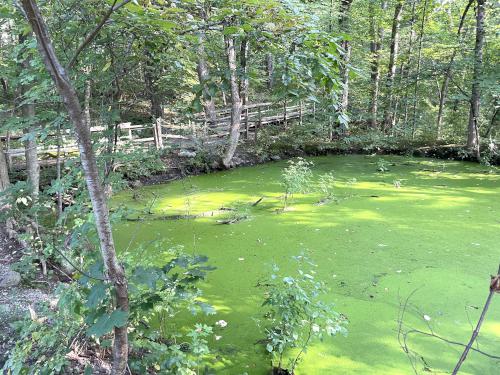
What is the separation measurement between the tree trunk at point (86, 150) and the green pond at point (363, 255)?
41 cm

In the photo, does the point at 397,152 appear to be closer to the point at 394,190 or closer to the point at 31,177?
the point at 394,190

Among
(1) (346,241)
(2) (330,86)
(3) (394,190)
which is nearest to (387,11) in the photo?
(3) (394,190)

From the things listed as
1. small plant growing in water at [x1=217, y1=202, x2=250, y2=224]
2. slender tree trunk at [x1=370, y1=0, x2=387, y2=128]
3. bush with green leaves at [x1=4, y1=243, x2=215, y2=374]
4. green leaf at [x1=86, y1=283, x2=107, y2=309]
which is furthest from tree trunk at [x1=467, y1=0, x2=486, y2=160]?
green leaf at [x1=86, y1=283, x2=107, y2=309]

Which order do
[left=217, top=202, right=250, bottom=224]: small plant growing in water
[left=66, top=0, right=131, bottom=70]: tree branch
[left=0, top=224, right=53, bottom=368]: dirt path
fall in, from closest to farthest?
1. [left=66, top=0, right=131, bottom=70]: tree branch
2. [left=0, top=224, right=53, bottom=368]: dirt path
3. [left=217, top=202, right=250, bottom=224]: small plant growing in water

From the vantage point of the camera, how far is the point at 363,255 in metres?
3.65

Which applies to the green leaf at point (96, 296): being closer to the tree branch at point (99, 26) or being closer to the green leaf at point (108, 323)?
the green leaf at point (108, 323)

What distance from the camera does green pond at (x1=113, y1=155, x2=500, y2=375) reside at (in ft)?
7.59

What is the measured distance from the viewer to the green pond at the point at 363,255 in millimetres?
2312

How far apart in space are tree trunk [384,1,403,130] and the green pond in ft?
10.6

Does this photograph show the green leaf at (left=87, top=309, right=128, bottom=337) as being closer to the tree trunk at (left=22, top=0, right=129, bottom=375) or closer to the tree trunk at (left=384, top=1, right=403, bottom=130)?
the tree trunk at (left=22, top=0, right=129, bottom=375)

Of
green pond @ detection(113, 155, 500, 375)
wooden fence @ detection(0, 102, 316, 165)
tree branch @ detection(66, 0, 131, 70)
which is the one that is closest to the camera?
tree branch @ detection(66, 0, 131, 70)

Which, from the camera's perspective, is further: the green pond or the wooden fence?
the wooden fence

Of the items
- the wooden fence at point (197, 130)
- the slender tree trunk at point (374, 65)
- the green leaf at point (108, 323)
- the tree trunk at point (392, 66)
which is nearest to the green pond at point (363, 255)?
the green leaf at point (108, 323)

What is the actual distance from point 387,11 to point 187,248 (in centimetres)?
861
